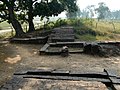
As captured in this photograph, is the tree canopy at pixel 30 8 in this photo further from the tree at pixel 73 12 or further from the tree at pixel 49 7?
the tree at pixel 73 12

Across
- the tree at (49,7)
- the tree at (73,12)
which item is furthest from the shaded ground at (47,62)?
the tree at (73,12)

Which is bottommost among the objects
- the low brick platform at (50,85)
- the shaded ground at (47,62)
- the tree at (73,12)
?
the shaded ground at (47,62)

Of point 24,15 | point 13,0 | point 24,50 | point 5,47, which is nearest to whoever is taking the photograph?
point 24,50

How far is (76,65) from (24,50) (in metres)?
4.82

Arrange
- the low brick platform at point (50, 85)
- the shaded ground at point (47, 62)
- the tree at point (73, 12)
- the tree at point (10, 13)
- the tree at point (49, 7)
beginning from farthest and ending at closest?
the tree at point (73, 12), the tree at point (49, 7), the tree at point (10, 13), the shaded ground at point (47, 62), the low brick platform at point (50, 85)

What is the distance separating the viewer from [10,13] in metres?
18.6

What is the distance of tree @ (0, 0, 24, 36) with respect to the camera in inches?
731

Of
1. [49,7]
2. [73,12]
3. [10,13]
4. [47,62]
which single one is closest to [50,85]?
[47,62]

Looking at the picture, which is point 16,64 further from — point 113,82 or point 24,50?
point 113,82

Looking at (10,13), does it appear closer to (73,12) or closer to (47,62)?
(73,12)

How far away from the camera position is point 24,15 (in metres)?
21.2

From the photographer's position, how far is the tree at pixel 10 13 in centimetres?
1857

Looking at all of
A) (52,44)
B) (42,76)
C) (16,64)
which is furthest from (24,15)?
(42,76)

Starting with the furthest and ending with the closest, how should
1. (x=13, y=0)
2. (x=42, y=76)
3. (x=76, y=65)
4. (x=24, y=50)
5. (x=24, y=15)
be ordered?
1. (x=24, y=15)
2. (x=13, y=0)
3. (x=24, y=50)
4. (x=76, y=65)
5. (x=42, y=76)
